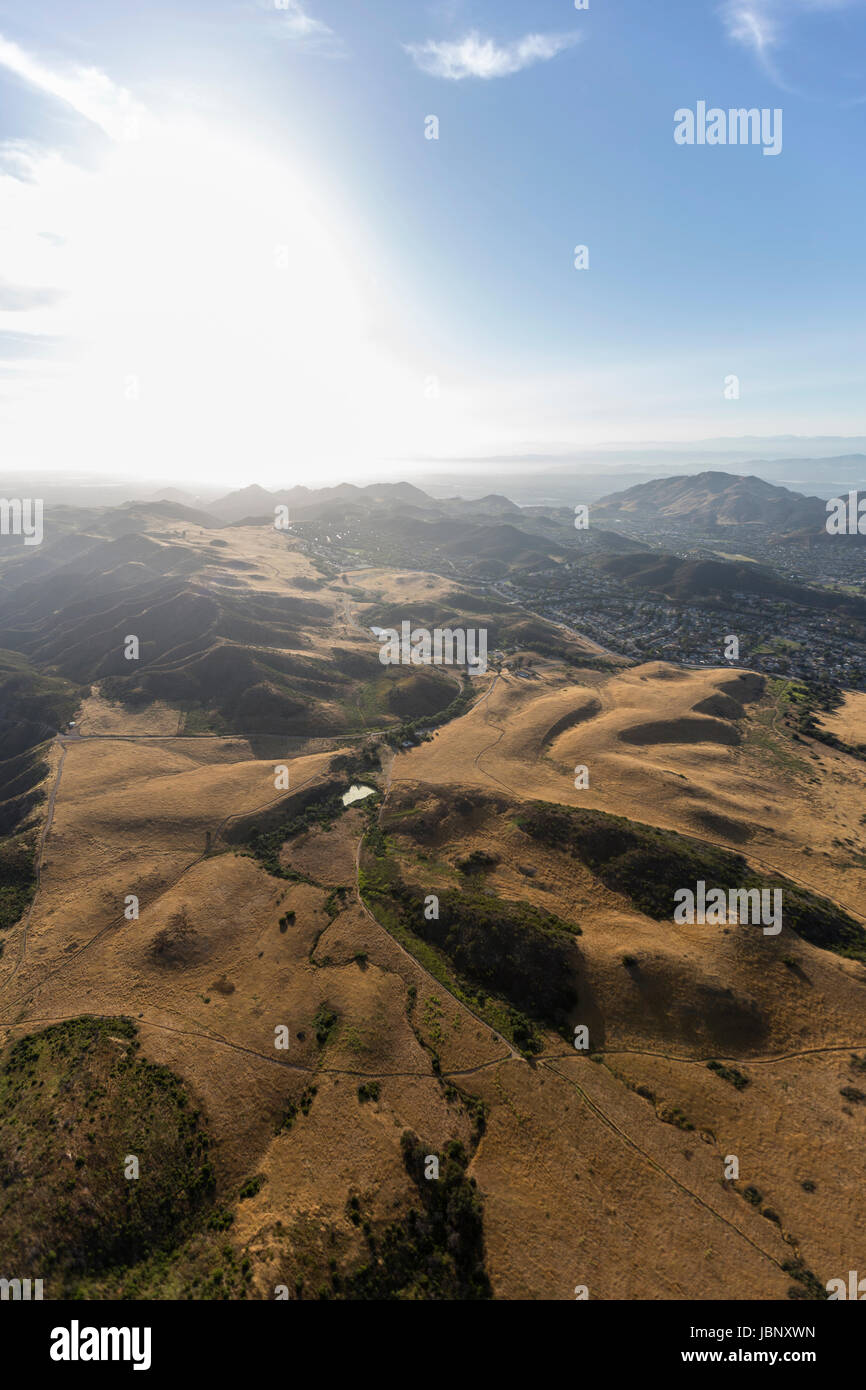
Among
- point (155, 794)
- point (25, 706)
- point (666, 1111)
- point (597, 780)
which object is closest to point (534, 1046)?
point (666, 1111)

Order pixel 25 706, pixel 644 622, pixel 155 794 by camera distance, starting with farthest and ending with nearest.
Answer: pixel 644 622, pixel 25 706, pixel 155 794

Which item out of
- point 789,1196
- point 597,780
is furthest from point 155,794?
point 789,1196

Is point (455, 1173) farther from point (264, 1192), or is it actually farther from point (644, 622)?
point (644, 622)

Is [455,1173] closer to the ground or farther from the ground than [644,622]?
closer to the ground

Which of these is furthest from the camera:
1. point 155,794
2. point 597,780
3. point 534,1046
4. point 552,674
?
point 552,674

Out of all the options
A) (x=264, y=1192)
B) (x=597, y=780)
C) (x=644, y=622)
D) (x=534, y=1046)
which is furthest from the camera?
(x=644, y=622)

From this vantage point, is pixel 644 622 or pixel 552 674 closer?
pixel 552 674
